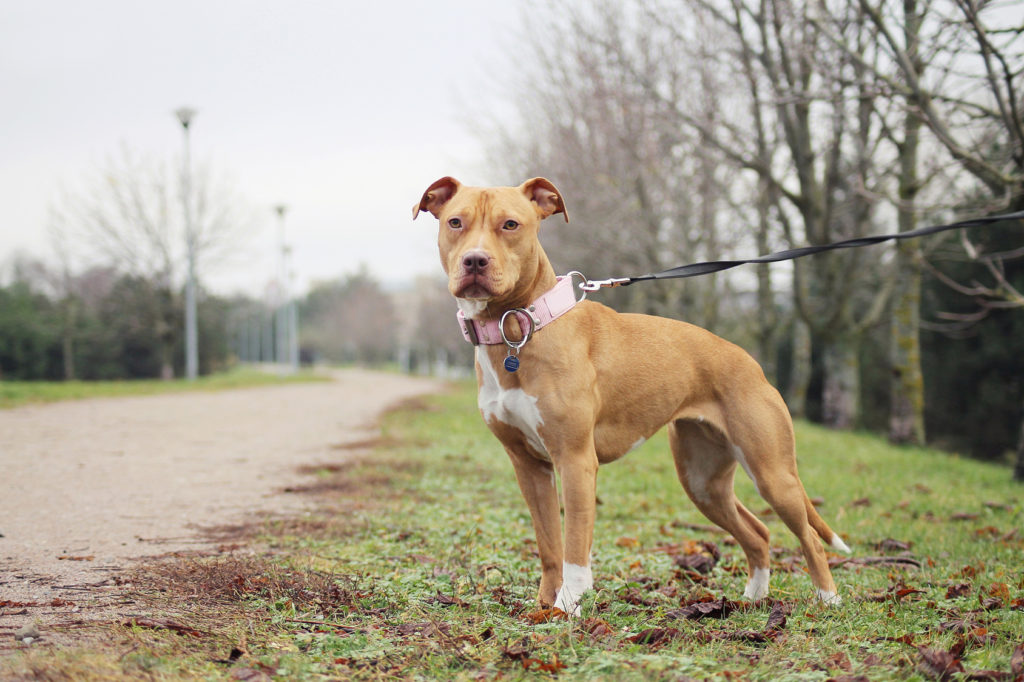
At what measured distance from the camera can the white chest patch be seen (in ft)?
11.8

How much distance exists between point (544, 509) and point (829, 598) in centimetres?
146

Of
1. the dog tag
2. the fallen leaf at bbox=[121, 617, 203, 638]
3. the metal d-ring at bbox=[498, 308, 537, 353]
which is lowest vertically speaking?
the fallen leaf at bbox=[121, 617, 203, 638]

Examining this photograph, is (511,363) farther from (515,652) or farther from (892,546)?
(892,546)

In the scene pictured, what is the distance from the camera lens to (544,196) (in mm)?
3900

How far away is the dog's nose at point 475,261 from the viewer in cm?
328

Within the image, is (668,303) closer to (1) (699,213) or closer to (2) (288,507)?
(1) (699,213)

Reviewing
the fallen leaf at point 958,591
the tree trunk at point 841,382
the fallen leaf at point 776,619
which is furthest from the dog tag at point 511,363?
the tree trunk at point 841,382

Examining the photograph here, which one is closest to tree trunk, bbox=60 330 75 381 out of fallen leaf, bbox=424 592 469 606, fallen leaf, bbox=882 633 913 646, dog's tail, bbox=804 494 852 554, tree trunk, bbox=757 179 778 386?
tree trunk, bbox=757 179 778 386

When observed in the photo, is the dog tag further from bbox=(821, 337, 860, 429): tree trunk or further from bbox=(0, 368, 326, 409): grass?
bbox=(821, 337, 860, 429): tree trunk

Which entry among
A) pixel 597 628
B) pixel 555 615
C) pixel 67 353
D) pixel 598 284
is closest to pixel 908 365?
pixel 598 284

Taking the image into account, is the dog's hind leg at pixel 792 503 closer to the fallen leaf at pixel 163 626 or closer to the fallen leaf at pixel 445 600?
the fallen leaf at pixel 445 600

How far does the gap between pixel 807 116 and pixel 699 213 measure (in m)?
5.30

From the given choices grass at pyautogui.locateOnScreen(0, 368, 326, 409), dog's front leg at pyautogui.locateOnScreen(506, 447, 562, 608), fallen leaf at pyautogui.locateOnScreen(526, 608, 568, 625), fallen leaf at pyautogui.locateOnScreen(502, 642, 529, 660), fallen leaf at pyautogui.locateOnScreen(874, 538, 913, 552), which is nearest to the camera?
fallen leaf at pyautogui.locateOnScreen(502, 642, 529, 660)

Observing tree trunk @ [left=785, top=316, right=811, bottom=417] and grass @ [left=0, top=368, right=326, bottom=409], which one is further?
tree trunk @ [left=785, top=316, right=811, bottom=417]
